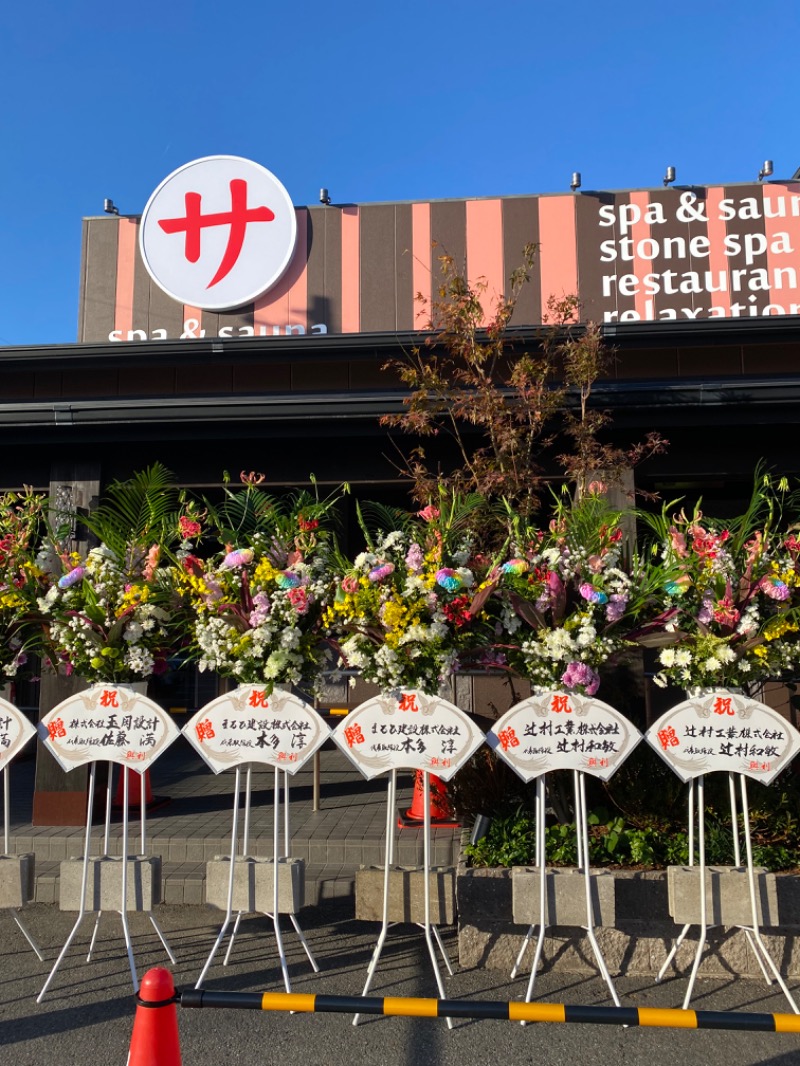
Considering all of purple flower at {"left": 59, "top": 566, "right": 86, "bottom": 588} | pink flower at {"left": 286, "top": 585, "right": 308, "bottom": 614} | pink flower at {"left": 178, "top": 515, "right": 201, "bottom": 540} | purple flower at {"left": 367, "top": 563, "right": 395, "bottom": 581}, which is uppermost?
pink flower at {"left": 178, "top": 515, "right": 201, "bottom": 540}

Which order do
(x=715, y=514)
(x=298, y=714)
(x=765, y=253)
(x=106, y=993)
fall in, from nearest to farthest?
(x=106, y=993), (x=298, y=714), (x=765, y=253), (x=715, y=514)

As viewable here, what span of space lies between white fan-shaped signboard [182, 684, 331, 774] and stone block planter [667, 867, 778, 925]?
2.06 m

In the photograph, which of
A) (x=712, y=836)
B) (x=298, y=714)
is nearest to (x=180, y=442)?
(x=298, y=714)

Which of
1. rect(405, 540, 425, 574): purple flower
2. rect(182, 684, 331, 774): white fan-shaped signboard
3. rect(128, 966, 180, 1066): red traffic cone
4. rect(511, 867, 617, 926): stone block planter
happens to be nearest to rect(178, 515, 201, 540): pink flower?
rect(182, 684, 331, 774): white fan-shaped signboard

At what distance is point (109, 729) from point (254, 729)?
2.94 feet

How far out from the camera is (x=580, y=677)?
14.1 feet

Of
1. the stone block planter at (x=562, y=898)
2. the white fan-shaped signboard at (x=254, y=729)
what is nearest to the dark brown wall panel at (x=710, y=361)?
the stone block planter at (x=562, y=898)

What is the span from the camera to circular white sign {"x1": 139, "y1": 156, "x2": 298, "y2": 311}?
406 inches

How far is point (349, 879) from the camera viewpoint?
19.1 feet

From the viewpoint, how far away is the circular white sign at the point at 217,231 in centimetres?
1032

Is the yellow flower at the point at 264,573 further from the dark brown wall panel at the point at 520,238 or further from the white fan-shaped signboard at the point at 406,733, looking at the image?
the dark brown wall panel at the point at 520,238

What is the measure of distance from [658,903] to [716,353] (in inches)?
190

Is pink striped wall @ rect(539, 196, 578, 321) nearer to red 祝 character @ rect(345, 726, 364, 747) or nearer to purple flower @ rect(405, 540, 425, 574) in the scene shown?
purple flower @ rect(405, 540, 425, 574)

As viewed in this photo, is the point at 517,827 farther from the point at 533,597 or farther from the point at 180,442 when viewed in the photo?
the point at 180,442
